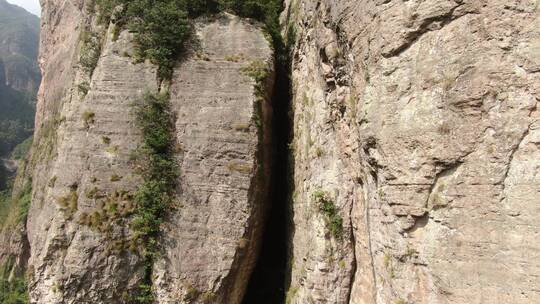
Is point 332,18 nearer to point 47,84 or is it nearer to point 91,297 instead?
point 91,297

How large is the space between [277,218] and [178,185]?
4166 millimetres

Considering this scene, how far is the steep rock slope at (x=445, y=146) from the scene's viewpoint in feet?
15.9

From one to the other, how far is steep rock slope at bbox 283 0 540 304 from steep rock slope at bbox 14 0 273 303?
132 inches

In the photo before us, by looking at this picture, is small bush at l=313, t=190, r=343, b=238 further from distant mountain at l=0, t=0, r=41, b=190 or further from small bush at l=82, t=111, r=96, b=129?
distant mountain at l=0, t=0, r=41, b=190

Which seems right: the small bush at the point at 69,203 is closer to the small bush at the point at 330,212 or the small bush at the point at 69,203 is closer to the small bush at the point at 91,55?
the small bush at the point at 91,55

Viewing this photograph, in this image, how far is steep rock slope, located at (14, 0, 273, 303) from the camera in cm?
905

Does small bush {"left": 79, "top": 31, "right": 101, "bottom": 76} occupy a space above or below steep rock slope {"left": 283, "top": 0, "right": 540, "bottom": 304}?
above

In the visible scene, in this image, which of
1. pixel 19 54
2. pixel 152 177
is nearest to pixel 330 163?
pixel 152 177

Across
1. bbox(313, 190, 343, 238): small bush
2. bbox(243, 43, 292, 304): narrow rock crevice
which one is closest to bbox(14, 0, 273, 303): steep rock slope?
bbox(243, 43, 292, 304): narrow rock crevice

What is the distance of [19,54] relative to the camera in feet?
370

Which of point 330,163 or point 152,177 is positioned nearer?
point 330,163

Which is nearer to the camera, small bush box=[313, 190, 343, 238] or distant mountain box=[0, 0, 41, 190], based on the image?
small bush box=[313, 190, 343, 238]

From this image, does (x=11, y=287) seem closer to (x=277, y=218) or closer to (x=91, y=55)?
(x=91, y=55)

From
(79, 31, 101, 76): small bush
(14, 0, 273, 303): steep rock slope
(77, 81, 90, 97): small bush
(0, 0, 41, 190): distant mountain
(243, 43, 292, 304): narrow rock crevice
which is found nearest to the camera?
(14, 0, 273, 303): steep rock slope
